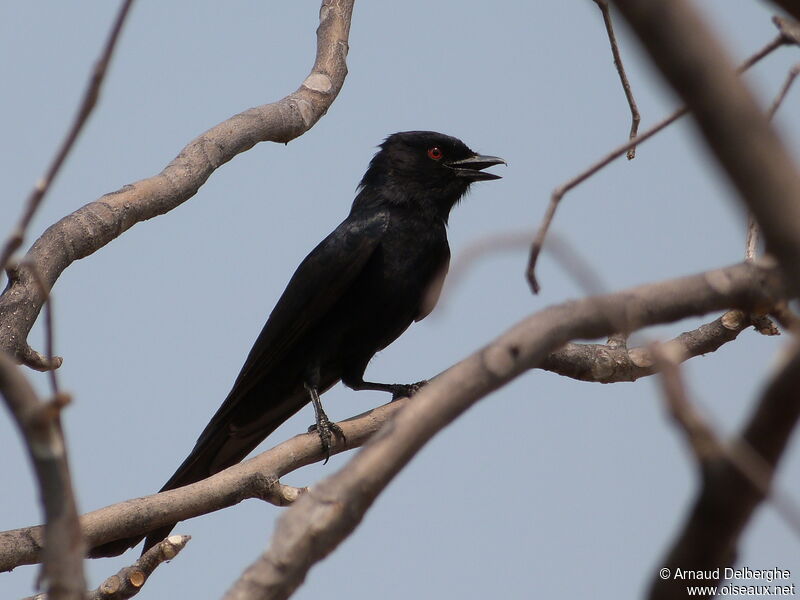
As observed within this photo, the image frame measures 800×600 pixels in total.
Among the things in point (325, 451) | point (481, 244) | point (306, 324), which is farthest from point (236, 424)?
point (481, 244)

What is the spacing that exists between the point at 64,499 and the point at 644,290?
3.86 ft

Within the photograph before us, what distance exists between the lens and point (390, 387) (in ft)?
21.3

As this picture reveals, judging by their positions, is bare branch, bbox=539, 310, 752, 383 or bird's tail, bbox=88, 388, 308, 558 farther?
bird's tail, bbox=88, 388, 308, 558

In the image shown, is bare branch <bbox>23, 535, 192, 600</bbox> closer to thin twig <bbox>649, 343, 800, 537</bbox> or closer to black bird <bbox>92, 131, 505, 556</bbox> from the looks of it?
black bird <bbox>92, 131, 505, 556</bbox>

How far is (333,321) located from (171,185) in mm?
1498

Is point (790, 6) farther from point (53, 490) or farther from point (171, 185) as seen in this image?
point (171, 185)

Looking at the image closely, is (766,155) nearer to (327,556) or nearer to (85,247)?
(327,556)

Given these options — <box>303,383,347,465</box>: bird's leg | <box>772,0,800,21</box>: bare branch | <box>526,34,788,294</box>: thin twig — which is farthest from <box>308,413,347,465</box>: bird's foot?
<box>772,0,800,21</box>: bare branch

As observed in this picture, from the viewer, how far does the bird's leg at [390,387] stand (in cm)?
638

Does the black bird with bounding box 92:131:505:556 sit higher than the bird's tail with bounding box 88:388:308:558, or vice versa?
the black bird with bounding box 92:131:505:556

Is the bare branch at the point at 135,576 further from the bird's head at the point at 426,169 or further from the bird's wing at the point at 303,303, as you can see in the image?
the bird's head at the point at 426,169

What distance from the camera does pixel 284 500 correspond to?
14.9 ft

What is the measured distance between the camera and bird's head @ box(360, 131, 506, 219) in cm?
705

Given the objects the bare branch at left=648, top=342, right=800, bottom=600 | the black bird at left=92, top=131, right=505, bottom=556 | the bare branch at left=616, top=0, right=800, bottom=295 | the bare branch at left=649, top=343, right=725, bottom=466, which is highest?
the black bird at left=92, top=131, right=505, bottom=556
